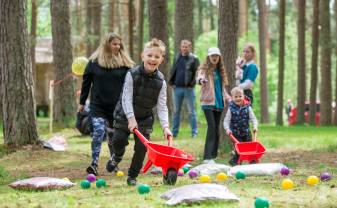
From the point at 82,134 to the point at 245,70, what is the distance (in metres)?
5.36

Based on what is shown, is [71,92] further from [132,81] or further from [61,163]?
[132,81]

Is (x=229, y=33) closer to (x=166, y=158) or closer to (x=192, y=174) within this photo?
(x=192, y=174)

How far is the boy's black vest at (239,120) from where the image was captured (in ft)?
33.5

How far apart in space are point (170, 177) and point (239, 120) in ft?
9.33

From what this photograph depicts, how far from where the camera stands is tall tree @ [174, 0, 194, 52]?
18.5 m

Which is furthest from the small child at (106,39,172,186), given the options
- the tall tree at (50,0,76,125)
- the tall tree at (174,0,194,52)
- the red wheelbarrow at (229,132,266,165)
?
the tall tree at (174,0,194,52)

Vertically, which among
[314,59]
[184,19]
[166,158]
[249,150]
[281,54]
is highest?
[184,19]

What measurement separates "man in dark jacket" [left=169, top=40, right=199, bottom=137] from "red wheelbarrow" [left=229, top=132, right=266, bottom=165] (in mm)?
4483

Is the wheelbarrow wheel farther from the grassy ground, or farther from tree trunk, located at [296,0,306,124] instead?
tree trunk, located at [296,0,306,124]

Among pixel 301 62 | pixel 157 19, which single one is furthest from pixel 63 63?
pixel 301 62

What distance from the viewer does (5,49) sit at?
37.1ft

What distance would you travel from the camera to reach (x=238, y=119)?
33.5ft

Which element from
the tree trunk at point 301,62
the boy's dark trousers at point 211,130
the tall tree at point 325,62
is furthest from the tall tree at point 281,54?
the boy's dark trousers at point 211,130

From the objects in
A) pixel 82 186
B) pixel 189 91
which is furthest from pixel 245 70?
pixel 82 186
